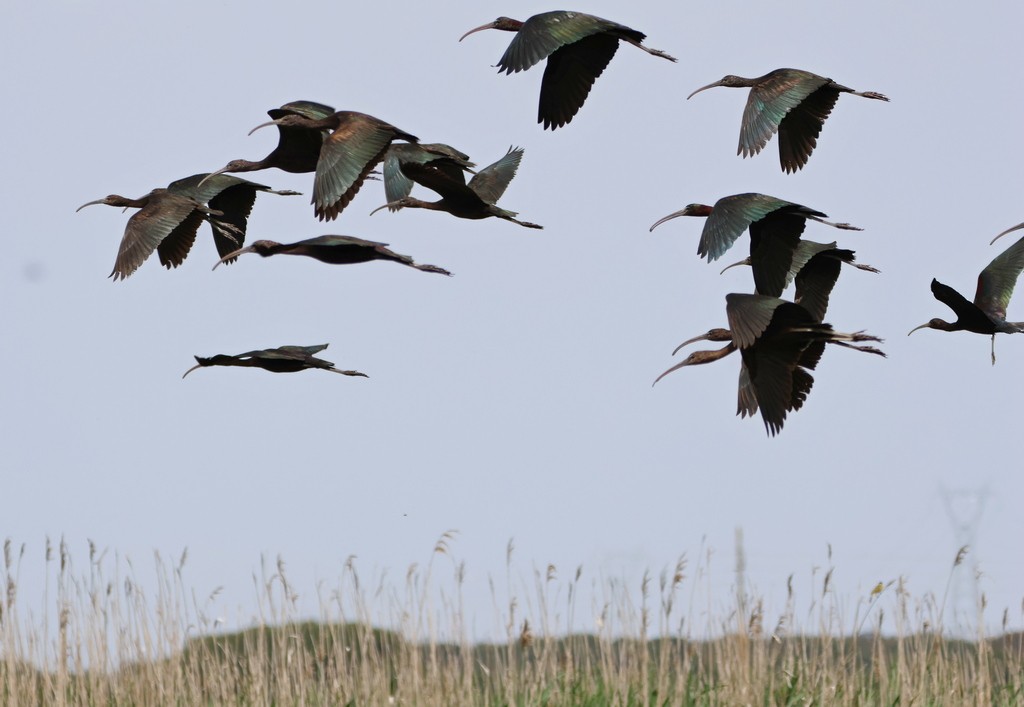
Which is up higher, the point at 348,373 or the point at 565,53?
the point at 565,53

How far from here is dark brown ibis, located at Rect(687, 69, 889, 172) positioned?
5.89 meters

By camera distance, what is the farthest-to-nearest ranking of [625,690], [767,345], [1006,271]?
[1006,271] → [625,690] → [767,345]

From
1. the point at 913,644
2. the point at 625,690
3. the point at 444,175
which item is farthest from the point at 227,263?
the point at 913,644

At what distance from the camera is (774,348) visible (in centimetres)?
534

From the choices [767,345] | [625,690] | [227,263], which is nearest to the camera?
[767,345]

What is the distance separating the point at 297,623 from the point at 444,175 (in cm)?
220

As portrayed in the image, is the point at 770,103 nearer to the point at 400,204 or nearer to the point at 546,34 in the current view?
the point at 546,34

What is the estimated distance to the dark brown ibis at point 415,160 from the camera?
5504 mm

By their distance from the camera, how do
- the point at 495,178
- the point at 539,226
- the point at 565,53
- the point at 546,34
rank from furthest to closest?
the point at 495,178, the point at 539,226, the point at 565,53, the point at 546,34

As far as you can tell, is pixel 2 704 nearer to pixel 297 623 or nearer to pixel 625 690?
pixel 297 623

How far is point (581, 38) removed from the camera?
5547mm

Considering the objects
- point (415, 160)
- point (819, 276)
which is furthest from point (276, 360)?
point (819, 276)

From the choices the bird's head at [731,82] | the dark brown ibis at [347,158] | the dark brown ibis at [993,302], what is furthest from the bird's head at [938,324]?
the dark brown ibis at [347,158]

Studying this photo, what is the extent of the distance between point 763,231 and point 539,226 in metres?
1.07
